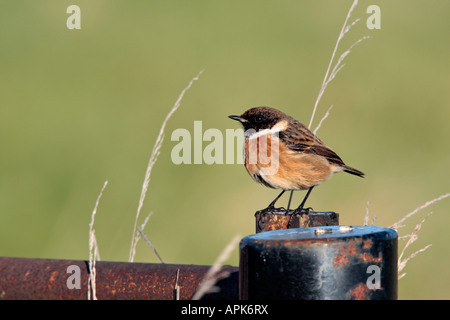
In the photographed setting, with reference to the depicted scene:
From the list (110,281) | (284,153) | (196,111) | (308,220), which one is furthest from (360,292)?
(196,111)

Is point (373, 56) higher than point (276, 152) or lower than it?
higher

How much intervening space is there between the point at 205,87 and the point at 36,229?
12.0ft

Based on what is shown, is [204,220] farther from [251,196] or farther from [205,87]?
[205,87]

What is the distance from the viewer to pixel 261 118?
5.91 m

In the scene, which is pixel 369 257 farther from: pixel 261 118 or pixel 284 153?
pixel 261 118

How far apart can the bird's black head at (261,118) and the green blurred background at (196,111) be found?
139 cm

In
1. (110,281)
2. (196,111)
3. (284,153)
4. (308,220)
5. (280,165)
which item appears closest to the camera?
(110,281)

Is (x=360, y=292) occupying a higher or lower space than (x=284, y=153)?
lower

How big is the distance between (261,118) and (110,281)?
326cm

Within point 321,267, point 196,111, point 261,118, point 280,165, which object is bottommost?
point 321,267

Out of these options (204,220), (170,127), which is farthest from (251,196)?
(170,127)

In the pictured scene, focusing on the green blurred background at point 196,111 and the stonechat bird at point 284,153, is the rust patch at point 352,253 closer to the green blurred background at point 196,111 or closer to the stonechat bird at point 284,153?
the stonechat bird at point 284,153

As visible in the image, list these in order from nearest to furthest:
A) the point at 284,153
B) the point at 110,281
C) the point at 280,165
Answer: the point at 110,281
the point at 280,165
the point at 284,153

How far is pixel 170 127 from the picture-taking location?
9.48 m
